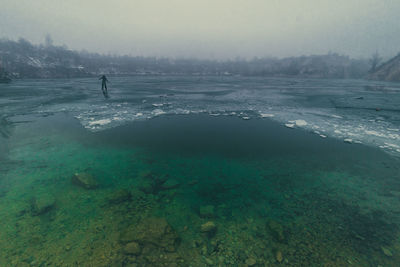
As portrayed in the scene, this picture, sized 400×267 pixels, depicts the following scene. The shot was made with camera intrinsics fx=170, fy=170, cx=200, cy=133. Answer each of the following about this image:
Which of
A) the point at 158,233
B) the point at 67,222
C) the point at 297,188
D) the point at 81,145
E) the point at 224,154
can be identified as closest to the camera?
the point at 158,233

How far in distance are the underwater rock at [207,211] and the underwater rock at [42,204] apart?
198 inches

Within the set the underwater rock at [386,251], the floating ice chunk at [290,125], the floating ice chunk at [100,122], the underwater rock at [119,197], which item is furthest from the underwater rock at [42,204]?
the floating ice chunk at [290,125]

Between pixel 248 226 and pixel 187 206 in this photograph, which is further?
pixel 187 206

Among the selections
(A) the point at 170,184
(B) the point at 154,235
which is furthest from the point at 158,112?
(B) the point at 154,235

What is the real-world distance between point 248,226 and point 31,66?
108 metres

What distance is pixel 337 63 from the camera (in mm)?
128500

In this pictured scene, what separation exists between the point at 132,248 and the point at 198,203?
8.12 ft

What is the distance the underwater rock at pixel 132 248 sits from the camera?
426 centimetres

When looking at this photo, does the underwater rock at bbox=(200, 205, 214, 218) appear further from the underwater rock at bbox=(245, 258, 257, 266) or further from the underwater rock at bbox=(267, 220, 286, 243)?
the underwater rock at bbox=(267, 220, 286, 243)

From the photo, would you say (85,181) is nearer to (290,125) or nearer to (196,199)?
(196,199)

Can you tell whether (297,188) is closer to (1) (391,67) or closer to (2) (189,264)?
(2) (189,264)

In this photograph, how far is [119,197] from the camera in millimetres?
6152

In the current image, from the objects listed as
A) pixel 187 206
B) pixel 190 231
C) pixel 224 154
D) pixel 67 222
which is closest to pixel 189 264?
pixel 190 231

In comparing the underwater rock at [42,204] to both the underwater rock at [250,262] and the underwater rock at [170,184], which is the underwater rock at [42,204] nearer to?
the underwater rock at [170,184]
